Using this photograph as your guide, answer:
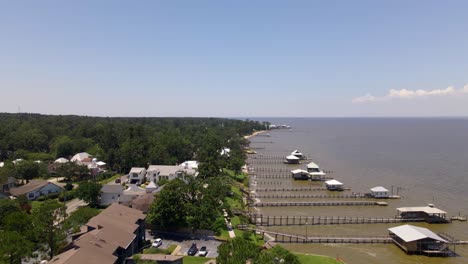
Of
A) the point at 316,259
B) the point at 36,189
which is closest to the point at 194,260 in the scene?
the point at 316,259

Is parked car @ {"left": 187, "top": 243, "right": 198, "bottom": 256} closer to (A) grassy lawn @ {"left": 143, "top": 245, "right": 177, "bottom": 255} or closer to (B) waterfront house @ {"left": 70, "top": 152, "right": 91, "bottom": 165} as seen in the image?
(A) grassy lawn @ {"left": 143, "top": 245, "right": 177, "bottom": 255}

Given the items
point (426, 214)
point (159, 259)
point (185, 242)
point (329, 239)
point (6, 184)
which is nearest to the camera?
point (159, 259)

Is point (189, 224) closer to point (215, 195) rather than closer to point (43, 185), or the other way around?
point (215, 195)

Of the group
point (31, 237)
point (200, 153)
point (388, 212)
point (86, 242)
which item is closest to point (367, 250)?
point (388, 212)

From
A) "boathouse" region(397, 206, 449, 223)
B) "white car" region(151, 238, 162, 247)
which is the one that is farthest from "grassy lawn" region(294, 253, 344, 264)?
"boathouse" region(397, 206, 449, 223)

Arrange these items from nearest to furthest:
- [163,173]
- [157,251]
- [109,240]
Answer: [109,240]
[157,251]
[163,173]

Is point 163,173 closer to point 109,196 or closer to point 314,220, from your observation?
point 109,196
